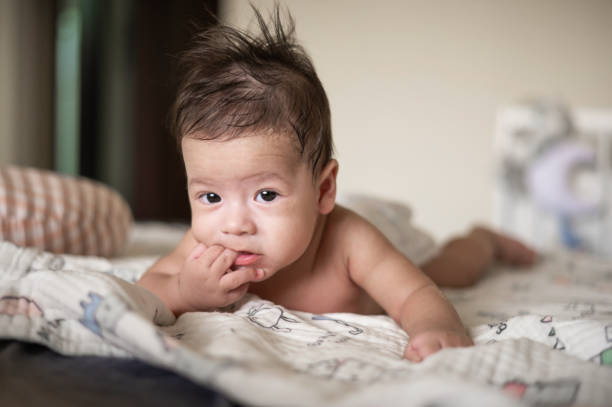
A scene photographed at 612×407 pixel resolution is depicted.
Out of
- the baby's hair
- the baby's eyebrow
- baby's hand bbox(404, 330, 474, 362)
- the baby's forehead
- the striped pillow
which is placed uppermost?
the baby's hair

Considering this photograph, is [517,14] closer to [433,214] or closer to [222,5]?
[433,214]

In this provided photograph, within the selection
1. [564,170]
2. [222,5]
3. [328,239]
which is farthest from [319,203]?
[222,5]

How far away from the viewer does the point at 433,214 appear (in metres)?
3.66

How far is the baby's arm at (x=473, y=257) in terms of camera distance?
1.46 metres

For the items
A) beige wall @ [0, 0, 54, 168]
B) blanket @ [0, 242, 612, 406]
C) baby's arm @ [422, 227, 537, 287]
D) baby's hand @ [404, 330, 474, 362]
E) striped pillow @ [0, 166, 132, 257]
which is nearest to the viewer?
blanket @ [0, 242, 612, 406]

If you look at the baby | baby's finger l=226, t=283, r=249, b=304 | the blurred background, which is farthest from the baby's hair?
the blurred background

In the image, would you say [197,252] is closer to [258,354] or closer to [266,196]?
[266,196]

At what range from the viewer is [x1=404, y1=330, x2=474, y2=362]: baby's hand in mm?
731

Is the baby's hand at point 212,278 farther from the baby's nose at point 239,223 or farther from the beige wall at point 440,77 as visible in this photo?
the beige wall at point 440,77

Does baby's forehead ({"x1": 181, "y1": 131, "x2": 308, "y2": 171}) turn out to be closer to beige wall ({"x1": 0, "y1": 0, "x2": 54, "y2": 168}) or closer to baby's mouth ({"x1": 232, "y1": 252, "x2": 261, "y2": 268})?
baby's mouth ({"x1": 232, "y1": 252, "x2": 261, "y2": 268})

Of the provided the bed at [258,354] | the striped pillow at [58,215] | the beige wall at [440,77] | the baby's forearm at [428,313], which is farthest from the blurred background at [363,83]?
the bed at [258,354]

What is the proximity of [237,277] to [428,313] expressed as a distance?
0.29 meters

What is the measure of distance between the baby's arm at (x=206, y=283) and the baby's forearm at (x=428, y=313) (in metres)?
0.24

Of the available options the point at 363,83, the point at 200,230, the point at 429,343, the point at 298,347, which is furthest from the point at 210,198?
the point at 363,83
